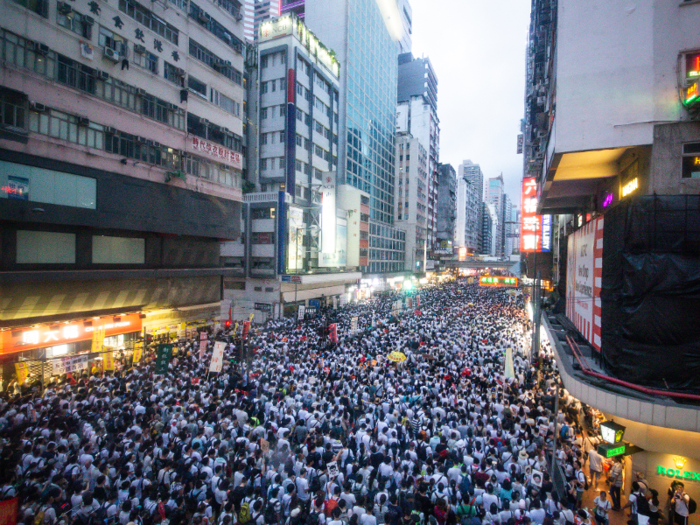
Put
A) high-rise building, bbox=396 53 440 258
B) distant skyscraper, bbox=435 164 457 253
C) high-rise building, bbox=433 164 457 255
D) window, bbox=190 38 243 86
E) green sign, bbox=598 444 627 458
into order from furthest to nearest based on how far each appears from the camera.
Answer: distant skyscraper, bbox=435 164 457 253, high-rise building, bbox=433 164 457 255, high-rise building, bbox=396 53 440 258, window, bbox=190 38 243 86, green sign, bbox=598 444 627 458

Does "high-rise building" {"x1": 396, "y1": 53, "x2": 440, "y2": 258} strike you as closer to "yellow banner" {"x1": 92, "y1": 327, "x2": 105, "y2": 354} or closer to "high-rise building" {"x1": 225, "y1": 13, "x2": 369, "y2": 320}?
"high-rise building" {"x1": 225, "y1": 13, "x2": 369, "y2": 320}

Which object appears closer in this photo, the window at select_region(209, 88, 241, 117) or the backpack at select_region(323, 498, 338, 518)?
the backpack at select_region(323, 498, 338, 518)

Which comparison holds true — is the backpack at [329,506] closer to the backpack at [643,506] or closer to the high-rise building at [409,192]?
the backpack at [643,506]

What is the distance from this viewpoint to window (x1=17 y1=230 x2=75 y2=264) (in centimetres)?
1433

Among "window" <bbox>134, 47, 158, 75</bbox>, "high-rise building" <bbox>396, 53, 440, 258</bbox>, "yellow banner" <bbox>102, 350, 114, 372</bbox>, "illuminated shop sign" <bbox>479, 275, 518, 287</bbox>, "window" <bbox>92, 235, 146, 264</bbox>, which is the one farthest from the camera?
"high-rise building" <bbox>396, 53, 440, 258</bbox>

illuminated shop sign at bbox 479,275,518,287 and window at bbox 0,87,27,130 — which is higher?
window at bbox 0,87,27,130

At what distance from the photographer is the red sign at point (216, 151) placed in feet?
70.6

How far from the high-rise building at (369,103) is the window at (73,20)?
32684 millimetres

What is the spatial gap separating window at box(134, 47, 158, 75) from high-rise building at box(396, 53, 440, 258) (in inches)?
2506

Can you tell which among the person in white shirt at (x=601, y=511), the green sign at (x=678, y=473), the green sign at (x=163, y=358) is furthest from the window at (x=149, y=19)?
the green sign at (x=678, y=473)

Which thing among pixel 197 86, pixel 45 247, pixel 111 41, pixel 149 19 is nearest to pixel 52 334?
pixel 45 247

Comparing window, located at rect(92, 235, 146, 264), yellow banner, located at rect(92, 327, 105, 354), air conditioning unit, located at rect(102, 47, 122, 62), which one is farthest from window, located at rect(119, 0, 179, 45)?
yellow banner, located at rect(92, 327, 105, 354)

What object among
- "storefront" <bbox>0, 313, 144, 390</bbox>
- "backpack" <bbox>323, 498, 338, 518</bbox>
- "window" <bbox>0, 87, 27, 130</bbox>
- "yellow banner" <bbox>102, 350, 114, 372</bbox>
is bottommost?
"backpack" <bbox>323, 498, 338, 518</bbox>

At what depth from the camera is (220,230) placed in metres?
23.3
